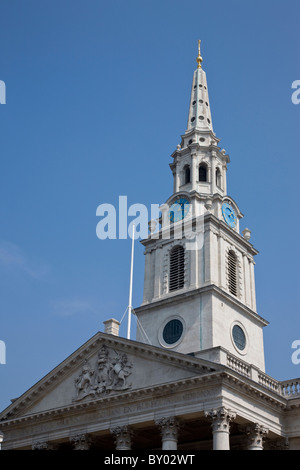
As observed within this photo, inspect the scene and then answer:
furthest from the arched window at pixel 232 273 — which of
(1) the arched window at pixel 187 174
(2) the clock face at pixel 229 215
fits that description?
(1) the arched window at pixel 187 174

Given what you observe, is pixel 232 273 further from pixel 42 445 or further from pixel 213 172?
pixel 42 445

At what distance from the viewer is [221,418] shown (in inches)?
1299

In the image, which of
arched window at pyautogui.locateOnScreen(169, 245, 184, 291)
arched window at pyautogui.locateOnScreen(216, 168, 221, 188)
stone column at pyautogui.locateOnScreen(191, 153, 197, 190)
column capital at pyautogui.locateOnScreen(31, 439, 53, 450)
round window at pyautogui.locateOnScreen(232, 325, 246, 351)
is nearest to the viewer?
column capital at pyautogui.locateOnScreen(31, 439, 53, 450)

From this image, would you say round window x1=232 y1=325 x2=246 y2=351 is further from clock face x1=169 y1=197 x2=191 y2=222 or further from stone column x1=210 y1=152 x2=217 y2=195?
stone column x1=210 y1=152 x2=217 y2=195

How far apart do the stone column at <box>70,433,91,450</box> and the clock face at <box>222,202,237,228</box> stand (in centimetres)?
2011

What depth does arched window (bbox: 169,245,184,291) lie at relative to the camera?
4729 cm

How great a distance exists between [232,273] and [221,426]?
17.1 meters

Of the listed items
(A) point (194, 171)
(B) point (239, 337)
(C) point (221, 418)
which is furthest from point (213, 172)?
Answer: (C) point (221, 418)

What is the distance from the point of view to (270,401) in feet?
118

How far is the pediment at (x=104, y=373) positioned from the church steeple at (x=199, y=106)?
78.3 feet

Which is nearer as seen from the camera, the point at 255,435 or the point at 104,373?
the point at 255,435

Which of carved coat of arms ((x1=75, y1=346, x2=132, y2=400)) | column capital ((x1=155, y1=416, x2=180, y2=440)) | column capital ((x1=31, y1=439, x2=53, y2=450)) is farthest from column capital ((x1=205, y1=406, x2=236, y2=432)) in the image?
column capital ((x1=31, y1=439, x2=53, y2=450))
